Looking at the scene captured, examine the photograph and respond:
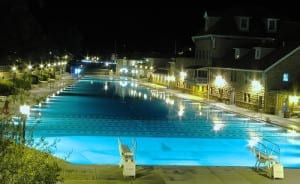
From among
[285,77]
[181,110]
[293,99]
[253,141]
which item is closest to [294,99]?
[293,99]

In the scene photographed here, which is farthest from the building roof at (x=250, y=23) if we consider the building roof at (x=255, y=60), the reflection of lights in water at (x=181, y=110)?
the reflection of lights in water at (x=181, y=110)

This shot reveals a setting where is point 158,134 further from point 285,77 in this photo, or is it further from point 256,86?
point 256,86

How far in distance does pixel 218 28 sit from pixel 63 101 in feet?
59.7

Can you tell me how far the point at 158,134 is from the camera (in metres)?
24.4

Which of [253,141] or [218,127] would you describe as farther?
[218,127]

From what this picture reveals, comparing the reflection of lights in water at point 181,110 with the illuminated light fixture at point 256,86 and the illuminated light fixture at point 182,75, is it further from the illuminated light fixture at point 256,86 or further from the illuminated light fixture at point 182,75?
the illuminated light fixture at point 182,75

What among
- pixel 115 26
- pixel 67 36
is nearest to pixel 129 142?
pixel 67 36

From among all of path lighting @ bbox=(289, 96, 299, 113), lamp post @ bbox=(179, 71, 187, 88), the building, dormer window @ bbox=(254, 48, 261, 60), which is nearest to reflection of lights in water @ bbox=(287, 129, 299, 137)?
the building

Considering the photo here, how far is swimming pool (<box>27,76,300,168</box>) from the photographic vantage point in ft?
64.2

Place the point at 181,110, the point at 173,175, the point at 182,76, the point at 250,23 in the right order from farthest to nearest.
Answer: the point at 182,76 < the point at 250,23 < the point at 181,110 < the point at 173,175

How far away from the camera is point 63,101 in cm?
4009

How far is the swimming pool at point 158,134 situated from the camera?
19581 millimetres

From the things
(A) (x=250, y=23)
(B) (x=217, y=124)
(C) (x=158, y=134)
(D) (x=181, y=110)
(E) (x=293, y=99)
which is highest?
(A) (x=250, y=23)

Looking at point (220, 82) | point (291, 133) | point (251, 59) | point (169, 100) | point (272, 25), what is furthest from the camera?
point (272, 25)
